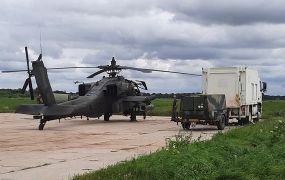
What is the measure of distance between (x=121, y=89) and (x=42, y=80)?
29.2 ft

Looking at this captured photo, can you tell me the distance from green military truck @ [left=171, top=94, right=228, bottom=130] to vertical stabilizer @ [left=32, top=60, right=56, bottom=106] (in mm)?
6949

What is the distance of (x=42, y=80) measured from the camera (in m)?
30.2

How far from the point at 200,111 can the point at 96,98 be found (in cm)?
886

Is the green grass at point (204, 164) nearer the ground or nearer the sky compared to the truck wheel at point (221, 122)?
nearer the ground

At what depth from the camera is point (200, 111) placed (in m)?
28.9

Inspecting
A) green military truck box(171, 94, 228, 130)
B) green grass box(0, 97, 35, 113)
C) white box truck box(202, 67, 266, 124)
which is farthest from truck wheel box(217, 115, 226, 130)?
green grass box(0, 97, 35, 113)

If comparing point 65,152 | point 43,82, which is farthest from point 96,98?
point 65,152

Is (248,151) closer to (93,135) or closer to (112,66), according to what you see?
(93,135)

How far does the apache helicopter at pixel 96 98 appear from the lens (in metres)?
30.0

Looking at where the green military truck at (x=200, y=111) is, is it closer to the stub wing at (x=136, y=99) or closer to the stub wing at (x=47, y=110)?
the stub wing at (x=47, y=110)

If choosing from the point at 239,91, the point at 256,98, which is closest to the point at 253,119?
the point at 256,98

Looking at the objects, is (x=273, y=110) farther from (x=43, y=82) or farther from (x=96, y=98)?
(x=43, y=82)

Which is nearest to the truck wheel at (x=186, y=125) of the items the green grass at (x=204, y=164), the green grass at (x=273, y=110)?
the green grass at (x=204, y=164)

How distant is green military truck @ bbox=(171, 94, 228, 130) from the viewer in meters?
28.8
